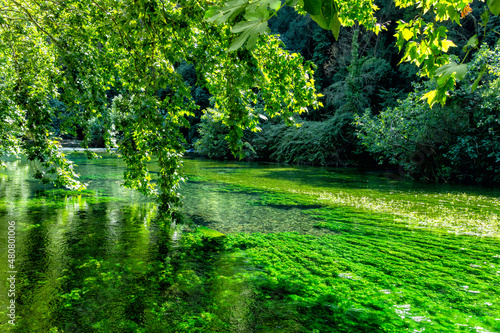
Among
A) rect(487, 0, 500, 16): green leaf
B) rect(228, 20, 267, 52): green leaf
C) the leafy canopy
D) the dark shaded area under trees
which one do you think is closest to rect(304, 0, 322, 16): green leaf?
the leafy canopy

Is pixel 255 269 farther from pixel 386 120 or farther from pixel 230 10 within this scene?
pixel 386 120

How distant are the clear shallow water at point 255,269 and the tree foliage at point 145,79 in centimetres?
108

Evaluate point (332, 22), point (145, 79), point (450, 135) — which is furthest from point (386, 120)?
point (332, 22)

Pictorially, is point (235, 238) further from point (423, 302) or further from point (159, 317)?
point (423, 302)

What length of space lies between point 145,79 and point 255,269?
284cm

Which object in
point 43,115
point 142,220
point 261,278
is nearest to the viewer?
point 261,278

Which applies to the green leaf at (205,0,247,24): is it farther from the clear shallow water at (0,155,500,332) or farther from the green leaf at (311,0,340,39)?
the clear shallow water at (0,155,500,332)

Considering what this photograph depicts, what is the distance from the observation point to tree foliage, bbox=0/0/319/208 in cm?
363

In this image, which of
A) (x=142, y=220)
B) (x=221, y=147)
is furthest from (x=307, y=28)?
(x=142, y=220)

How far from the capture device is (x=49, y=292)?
11.8 feet

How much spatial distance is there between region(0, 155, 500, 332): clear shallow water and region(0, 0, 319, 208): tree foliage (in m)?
1.08

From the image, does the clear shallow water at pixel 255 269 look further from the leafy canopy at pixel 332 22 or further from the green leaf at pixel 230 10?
the green leaf at pixel 230 10

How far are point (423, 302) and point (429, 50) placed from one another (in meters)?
2.70

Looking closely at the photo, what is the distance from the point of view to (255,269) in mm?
4535
